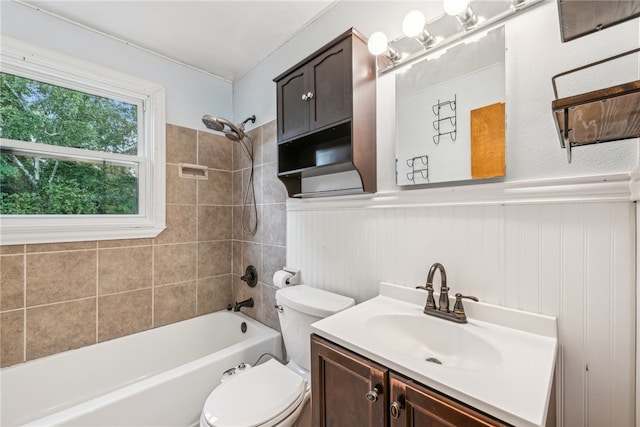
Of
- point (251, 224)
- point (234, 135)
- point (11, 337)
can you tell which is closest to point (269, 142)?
point (234, 135)

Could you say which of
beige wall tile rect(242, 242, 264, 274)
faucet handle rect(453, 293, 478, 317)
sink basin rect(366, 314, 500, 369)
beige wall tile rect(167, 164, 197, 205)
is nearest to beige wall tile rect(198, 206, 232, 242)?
beige wall tile rect(167, 164, 197, 205)

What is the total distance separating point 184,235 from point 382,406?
1.91 m

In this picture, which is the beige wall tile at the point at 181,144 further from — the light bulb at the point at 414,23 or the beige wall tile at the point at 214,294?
the light bulb at the point at 414,23

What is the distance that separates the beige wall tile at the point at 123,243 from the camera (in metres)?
1.77

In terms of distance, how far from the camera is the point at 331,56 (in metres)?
1.30

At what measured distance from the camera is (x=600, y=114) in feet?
1.83

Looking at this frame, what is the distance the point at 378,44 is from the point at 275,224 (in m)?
1.27

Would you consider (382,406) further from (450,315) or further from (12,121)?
(12,121)

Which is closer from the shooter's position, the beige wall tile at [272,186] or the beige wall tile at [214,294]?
the beige wall tile at [272,186]

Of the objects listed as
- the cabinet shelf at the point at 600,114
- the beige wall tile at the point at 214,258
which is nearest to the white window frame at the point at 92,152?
the beige wall tile at the point at 214,258

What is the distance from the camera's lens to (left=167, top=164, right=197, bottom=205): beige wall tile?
204cm

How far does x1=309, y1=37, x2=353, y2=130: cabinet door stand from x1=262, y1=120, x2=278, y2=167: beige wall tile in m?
0.61

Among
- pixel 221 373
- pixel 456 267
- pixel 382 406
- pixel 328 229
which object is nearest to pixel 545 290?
pixel 456 267

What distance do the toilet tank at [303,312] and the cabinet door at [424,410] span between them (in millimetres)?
526
